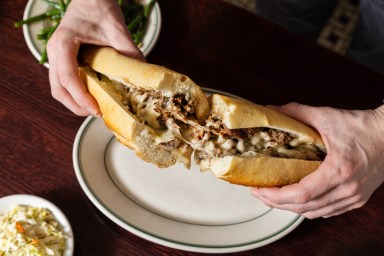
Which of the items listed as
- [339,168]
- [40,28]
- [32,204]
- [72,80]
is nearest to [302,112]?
[339,168]

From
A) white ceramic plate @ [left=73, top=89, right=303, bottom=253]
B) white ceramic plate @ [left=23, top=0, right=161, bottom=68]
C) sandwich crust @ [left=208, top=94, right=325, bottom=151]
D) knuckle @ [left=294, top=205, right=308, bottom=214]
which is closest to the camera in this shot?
sandwich crust @ [left=208, top=94, right=325, bottom=151]

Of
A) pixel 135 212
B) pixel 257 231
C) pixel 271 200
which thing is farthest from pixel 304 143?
pixel 135 212

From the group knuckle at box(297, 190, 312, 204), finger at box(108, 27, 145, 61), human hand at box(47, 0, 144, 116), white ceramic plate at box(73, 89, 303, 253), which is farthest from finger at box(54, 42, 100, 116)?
knuckle at box(297, 190, 312, 204)

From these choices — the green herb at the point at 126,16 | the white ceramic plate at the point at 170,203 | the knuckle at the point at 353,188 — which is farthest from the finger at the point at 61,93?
the knuckle at the point at 353,188

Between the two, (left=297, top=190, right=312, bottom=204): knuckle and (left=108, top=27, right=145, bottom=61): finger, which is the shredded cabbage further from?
(left=297, top=190, right=312, bottom=204): knuckle

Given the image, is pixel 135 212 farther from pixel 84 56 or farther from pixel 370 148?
pixel 370 148

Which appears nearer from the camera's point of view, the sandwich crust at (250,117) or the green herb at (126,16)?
the sandwich crust at (250,117)

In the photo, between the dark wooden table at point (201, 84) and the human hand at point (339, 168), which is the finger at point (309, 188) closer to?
the human hand at point (339, 168)
